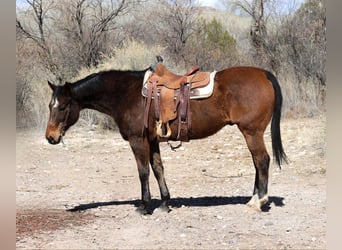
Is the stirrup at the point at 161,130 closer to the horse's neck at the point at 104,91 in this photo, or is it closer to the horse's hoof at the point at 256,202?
the horse's neck at the point at 104,91

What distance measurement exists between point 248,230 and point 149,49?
1236 millimetres

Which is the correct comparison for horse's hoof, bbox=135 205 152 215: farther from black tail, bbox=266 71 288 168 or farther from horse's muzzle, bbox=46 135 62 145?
black tail, bbox=266 71 288 168

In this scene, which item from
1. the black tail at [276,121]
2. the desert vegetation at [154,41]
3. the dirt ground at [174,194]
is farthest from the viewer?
the desert vegetation at [154,41]

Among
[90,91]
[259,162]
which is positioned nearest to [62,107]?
[90,91]

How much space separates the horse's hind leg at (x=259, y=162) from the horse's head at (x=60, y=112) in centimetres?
98

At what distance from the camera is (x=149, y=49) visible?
10.7 ft

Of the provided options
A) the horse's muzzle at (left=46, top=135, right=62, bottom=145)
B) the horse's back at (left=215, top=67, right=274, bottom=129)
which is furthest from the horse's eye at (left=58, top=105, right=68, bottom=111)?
the horse's back at (left=215, top=67, right=274, bottom=129)

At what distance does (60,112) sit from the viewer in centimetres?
298

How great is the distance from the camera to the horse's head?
9.77ft

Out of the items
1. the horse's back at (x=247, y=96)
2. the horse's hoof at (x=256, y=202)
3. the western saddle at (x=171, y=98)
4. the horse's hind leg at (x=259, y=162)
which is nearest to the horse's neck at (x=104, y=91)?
the western saddle at (x=171, y=98)

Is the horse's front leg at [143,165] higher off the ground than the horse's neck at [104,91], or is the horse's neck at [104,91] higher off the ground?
the horse's neck at [104,91]

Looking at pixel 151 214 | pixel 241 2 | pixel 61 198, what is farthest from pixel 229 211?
pixel 241 2

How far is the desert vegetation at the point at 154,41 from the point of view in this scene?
10.4 feet

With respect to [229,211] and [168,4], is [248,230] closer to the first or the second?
[229,211]
